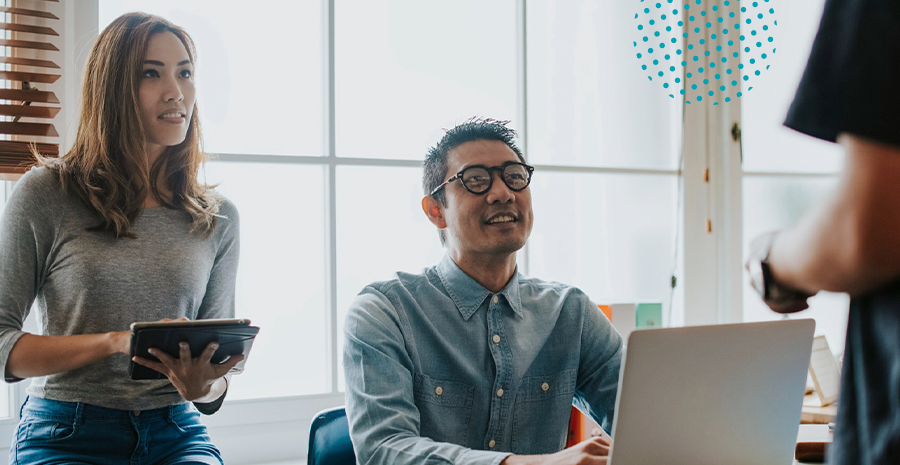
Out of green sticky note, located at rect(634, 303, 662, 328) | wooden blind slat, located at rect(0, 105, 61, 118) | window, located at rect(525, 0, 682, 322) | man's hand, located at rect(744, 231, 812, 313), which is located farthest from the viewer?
window, located at rect(525, 0, 682, 322)

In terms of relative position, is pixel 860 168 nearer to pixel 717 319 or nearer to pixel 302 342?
pixel 302 342

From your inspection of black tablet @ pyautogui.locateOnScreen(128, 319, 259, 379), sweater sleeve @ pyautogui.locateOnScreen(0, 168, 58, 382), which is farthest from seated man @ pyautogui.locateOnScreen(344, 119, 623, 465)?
sweater sleeve @ pyautogui.locateOnScreen(0, 168, 58, 382)

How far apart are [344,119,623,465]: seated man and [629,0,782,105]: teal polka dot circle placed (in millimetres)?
1663

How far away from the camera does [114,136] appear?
1.68m

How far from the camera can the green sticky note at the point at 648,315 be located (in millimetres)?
2635

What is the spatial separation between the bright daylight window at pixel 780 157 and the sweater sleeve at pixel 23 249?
273 cm

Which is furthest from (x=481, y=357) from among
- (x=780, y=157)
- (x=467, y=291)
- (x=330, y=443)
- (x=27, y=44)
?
(x=780, y=157)

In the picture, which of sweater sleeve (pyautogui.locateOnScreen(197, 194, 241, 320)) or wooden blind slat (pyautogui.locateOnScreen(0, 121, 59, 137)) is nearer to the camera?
sweater sleeve (pyautogui.locateOnScreen(197, 194, 241, 320))

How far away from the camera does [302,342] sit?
248 centimetres

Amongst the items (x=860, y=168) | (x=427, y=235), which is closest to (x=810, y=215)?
(x=860, y=168)

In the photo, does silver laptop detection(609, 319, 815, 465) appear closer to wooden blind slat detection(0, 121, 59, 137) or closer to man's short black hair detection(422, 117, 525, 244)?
man's short black hair detection(422, 117, 525, 244)

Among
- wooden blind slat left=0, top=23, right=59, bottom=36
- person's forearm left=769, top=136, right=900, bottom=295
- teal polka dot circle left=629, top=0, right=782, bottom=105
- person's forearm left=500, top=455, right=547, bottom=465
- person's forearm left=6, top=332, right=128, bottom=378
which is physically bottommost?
person's forearm left=500, top=455, right=547, bottom=465

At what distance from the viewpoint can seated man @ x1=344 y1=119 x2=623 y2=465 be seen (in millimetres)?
1406

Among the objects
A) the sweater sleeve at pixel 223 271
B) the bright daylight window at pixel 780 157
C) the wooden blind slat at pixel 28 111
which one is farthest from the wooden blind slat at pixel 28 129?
the bright daylight window at pixel 780 157
